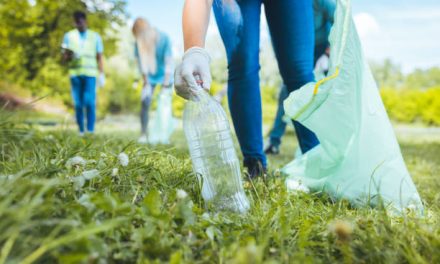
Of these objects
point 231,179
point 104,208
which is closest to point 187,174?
point 231,179

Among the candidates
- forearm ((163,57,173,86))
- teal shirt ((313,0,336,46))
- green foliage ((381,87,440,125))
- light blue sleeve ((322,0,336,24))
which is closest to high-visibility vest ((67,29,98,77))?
forearm ((163,57,173,86))

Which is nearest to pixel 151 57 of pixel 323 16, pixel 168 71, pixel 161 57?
pixel 161 57

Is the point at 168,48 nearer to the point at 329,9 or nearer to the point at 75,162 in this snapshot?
the point at 329,9

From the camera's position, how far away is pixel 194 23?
138 cm

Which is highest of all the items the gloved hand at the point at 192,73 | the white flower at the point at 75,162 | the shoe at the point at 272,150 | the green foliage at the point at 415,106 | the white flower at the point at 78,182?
the gloved hand at the point at 192,73


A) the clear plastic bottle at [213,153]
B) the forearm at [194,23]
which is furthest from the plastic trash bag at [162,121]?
the forearm at [194,23]

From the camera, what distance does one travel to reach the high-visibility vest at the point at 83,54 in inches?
202

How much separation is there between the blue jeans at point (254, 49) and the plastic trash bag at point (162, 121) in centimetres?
332

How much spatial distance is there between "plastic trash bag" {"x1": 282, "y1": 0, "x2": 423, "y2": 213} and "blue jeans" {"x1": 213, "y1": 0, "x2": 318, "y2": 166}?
34cm

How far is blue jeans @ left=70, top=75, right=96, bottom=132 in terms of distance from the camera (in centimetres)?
517

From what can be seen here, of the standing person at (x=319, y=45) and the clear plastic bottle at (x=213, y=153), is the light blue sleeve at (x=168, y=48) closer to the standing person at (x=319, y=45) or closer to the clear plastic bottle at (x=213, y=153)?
the standing person at (x=319, y=45)

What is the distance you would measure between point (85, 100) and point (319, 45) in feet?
10.5

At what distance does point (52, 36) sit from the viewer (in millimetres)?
8219

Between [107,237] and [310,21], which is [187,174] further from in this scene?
[310,21]
